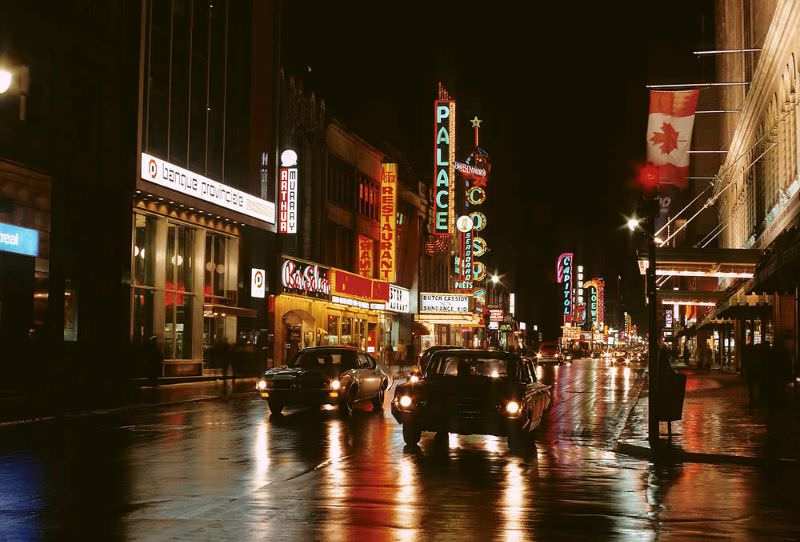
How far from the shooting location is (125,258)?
3603 centimetres

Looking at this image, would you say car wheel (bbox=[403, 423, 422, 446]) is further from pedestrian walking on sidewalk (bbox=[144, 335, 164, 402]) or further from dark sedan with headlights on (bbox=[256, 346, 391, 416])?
pedestrian walking on sidewalk (bbox=[144, 335, 164, 402])

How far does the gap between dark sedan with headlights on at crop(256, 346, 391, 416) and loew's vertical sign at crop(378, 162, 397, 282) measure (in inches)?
1451

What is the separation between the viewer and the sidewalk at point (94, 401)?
23.1 meters

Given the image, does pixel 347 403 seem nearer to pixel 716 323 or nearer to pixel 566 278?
pixel 716 323

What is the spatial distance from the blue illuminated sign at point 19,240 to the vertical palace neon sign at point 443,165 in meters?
40.3

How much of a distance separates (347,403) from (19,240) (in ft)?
41.3

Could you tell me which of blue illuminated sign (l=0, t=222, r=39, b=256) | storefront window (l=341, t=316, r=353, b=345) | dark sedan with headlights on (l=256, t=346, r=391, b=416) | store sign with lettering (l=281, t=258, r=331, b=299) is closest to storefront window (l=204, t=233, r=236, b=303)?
store sign with lettering (l=281, t=258, r=331, b=299)

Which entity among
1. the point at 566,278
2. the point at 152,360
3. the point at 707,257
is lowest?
the point at 152,360

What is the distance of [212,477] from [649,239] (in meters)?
9.43

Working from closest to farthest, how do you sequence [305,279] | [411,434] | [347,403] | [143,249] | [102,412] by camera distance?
[411,434] → [347,403] → [102,412] → [143,249] → [305,279]

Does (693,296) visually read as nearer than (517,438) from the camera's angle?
No

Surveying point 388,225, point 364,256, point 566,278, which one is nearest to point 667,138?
point 364,256

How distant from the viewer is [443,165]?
68.5m

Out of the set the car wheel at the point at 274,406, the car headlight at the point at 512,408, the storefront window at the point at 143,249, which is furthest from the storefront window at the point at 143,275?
the car headlight at the point at 512,408
